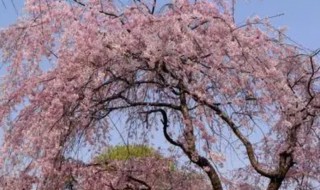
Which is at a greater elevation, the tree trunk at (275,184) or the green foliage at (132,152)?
the green foliage at (132,152)

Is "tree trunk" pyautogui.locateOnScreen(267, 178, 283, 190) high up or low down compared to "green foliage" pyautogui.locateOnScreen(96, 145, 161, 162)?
down

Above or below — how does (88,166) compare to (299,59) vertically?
below

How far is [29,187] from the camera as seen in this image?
6895 millimetres

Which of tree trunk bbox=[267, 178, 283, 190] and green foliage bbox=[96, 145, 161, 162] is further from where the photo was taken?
green foliage bbox=[96, 145, 161, 162]

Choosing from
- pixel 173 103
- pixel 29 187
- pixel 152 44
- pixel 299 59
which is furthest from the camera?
pixel 299 59

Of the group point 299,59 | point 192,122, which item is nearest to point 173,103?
point 192,122

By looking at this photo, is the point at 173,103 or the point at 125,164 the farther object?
the point at 125,164

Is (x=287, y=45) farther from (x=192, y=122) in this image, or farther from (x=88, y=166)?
(x=88, y=166)

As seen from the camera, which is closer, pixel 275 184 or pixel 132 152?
pixel 275 184

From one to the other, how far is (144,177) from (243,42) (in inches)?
102

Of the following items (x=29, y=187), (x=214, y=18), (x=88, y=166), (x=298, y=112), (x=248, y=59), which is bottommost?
(x=29, y=187)

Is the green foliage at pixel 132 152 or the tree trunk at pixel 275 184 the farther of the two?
the green foliage at pixel 132 152

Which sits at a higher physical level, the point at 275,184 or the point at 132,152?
the point at 132,152

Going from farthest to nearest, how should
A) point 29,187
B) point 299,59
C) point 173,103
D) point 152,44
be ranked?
point 299,59
point 173,103
point 29,187
point 152,44
